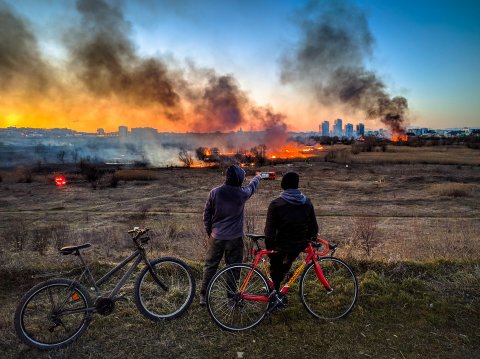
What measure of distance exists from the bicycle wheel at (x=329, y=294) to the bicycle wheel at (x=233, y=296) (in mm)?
632

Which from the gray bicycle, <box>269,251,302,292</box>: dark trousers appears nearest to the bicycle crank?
the gray bicycle

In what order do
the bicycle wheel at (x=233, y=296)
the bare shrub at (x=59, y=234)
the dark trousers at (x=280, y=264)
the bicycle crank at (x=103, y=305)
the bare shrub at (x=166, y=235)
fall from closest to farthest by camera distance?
1. the bicycle crank at (x=103, y=305)
2. the bicycle wheel at (x=233, y=296)
3. the dark trousers at (x=280, y=264)
4. the bare shrub at (x=59, y=234)
5. the bare shrub at (x=166, y=235)

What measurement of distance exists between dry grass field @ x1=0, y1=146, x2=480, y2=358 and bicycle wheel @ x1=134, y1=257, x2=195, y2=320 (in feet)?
0.57

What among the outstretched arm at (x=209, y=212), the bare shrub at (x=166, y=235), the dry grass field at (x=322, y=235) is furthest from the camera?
the bare shrub at (x=166, y=235)

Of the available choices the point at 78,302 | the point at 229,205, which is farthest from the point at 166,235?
the point at 229,205

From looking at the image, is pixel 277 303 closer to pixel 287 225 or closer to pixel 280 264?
pixel 280 264

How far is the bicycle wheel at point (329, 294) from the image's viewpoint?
4895 mm

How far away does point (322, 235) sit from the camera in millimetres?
14531

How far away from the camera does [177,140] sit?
105062 millimetres

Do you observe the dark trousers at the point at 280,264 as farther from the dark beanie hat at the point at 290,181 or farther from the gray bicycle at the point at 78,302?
the gray bicycle at the point at 78,302

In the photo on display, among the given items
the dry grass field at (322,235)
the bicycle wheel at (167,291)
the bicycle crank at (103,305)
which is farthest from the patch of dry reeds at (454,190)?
the bicycle crank at (103,305)

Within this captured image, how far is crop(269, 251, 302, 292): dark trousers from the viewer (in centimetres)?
481

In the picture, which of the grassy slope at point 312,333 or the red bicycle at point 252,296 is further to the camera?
the red bicycle at point 252,296

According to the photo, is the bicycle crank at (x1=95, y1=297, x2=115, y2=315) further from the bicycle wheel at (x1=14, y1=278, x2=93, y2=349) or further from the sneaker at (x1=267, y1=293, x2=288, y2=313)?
the sneaker at (x1=267, y1=293, x2=288, y2=313)
